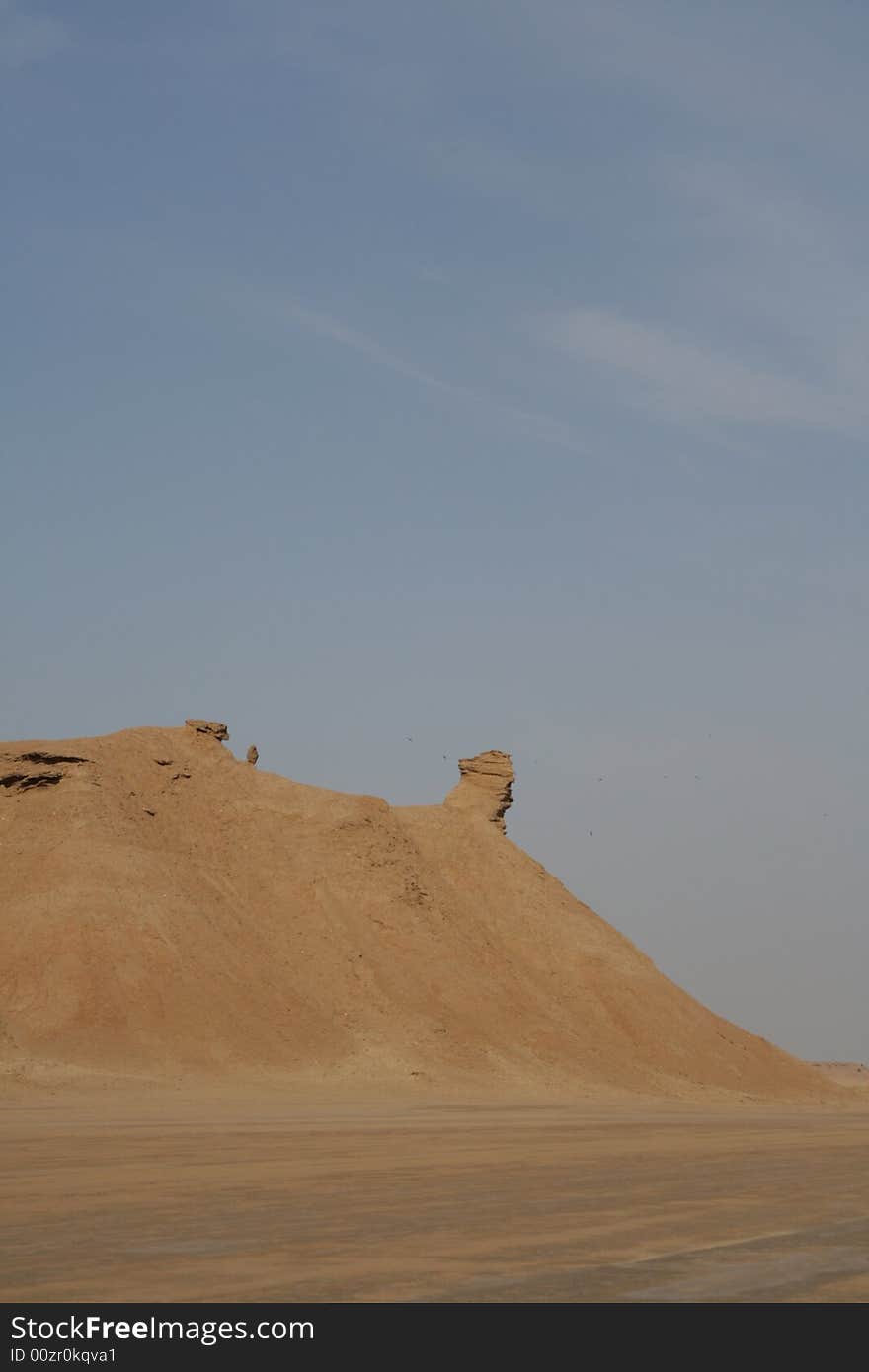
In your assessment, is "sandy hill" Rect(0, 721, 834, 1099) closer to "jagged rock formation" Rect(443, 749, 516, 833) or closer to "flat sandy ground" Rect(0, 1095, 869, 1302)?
"jagged rock formation" Rect(443, 749, 516, 833)

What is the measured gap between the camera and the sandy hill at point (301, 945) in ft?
193

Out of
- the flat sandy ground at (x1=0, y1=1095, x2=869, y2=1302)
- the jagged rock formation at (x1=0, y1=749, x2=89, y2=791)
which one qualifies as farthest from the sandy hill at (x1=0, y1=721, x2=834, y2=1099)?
the flat sandy ground at (x1=0, y1=1095, x2=869, y2=1302)

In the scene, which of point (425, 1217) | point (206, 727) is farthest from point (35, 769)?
point (425, 1217)

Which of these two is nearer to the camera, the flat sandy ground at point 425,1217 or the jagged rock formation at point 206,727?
the flat sandy ground at point 425,1217

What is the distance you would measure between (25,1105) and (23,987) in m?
14.9

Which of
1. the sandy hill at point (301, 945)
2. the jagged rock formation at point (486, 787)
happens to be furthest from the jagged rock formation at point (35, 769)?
the jagged rock formation at point (486, 787)

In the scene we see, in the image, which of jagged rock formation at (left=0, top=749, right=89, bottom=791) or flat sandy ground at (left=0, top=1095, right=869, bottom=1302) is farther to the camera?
jagged rock formation at (left=0, top=749, right=89, bottom=791)

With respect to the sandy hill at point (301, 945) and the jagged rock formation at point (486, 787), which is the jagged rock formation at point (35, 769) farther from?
the jagged rock formation at point (486, 787)

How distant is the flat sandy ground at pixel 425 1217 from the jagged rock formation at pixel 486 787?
55.5m

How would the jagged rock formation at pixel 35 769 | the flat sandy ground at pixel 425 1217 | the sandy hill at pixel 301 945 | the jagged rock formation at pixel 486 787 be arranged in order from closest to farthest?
the flat sandy ground at pixel 425 1217, the sandy hill at pixel 301 945, the jagged rock formation at pixel 35 769, the jagged rock formation at pixel 486 787

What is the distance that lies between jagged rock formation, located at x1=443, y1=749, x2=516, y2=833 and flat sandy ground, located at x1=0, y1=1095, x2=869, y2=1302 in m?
55.5

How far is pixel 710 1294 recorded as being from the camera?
9.91 m

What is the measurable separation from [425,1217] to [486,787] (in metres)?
74.0

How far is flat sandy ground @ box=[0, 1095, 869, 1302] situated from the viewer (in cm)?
1035
